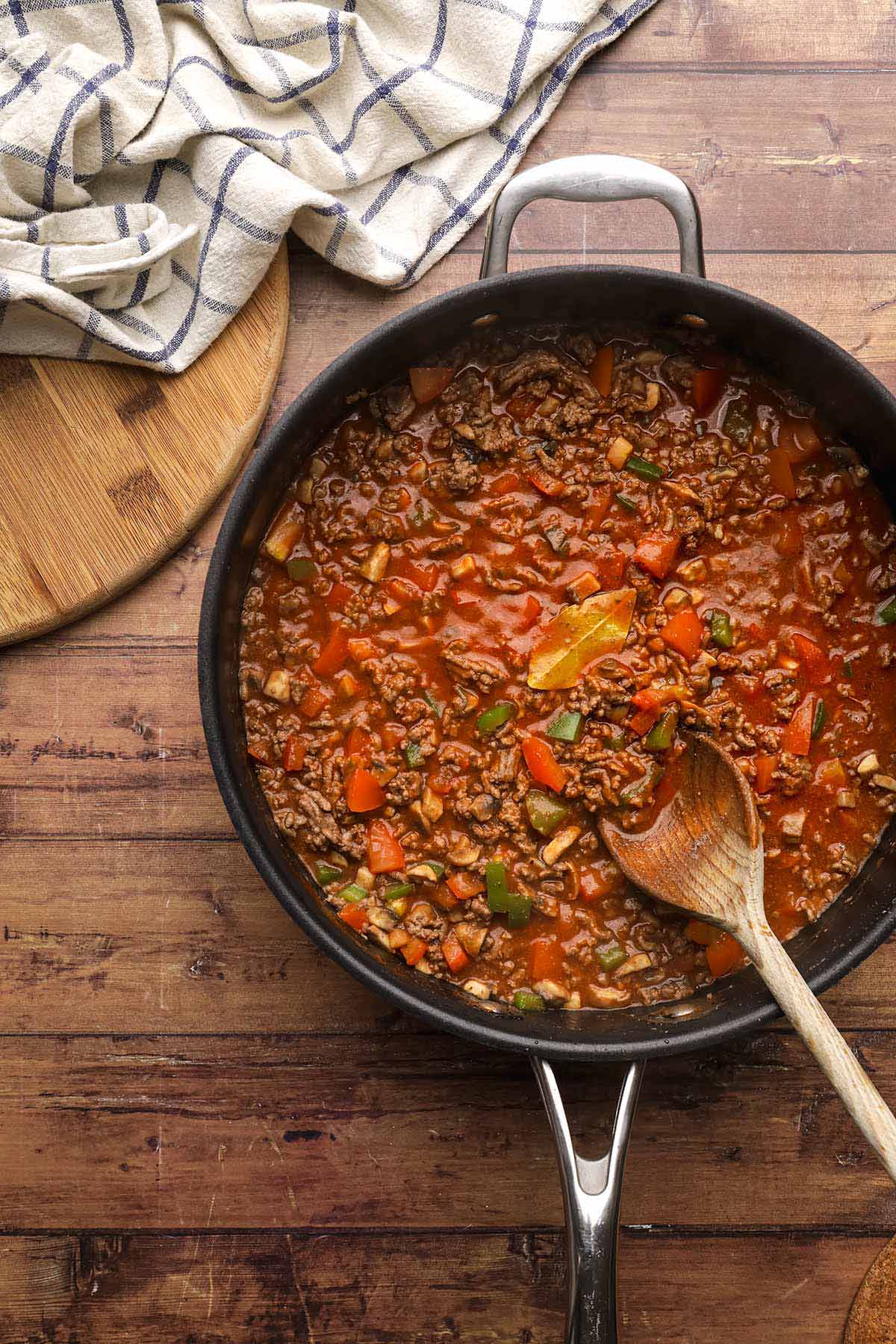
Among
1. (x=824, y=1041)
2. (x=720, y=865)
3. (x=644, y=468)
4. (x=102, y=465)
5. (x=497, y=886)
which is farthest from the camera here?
(x=102, y=465)

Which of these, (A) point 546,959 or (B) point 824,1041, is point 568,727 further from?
(B) point 824,1041

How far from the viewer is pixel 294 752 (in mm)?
2771

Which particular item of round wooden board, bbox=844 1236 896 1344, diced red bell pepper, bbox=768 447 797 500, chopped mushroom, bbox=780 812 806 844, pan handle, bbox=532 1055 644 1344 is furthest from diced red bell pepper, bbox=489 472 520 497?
round wooden board, bbox=844 1236 896 1344

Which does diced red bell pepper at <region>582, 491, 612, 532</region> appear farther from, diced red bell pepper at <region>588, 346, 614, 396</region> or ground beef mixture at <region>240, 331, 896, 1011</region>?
diced red bell pepper at <region>588, 346, 614, 396</region>

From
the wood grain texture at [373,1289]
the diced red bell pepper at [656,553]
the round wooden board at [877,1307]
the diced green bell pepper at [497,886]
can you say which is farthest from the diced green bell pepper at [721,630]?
the round wooden board at [877,1307]

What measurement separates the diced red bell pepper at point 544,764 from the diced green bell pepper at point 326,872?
2.04 ft

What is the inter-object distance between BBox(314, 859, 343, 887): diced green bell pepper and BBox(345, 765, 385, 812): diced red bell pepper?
0.59 feet

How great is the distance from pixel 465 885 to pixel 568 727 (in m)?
0.53

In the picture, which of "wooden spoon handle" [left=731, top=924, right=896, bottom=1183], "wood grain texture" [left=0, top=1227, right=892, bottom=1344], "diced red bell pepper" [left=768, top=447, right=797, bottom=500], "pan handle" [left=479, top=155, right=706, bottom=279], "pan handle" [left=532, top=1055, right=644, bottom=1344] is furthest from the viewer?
"wood grain texture" [left=0, top=1227, right=892, bottom=1344]

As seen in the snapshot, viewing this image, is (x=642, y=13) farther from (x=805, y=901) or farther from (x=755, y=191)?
(x=805, y=901)

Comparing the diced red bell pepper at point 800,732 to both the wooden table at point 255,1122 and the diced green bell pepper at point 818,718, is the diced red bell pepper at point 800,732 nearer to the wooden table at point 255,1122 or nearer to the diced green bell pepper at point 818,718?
the diced green bell pepper at point 818,718

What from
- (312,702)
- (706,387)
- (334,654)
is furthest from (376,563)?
(706,387)

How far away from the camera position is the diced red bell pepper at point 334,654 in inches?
110

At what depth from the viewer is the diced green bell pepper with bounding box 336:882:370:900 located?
9.03ft
